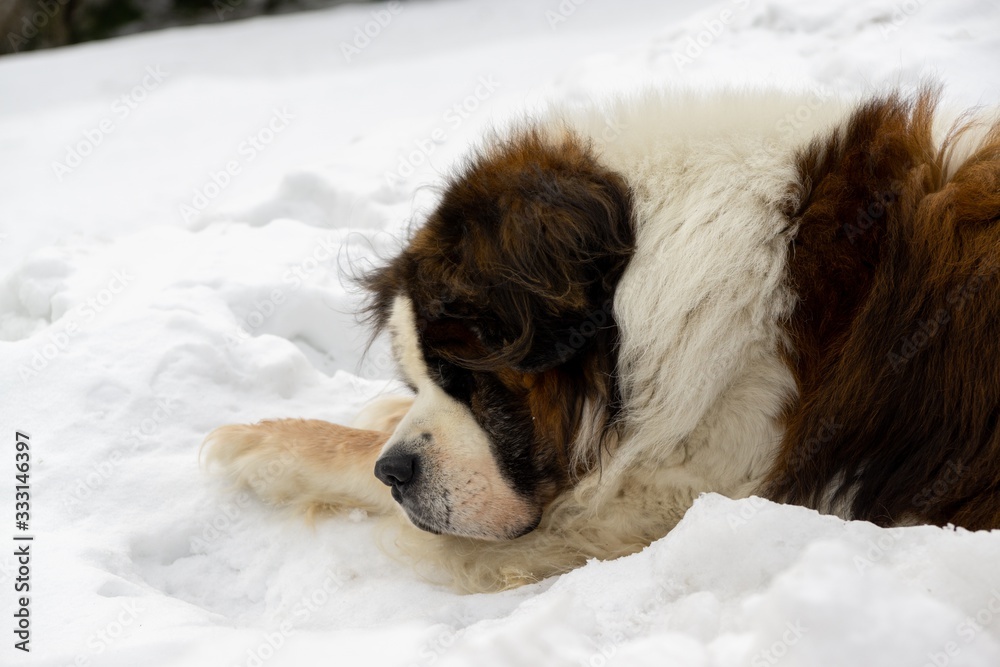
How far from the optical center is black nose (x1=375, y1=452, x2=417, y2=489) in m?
2.71

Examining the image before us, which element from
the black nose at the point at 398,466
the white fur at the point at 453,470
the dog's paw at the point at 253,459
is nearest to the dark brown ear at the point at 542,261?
the white fur at the point at 453,470

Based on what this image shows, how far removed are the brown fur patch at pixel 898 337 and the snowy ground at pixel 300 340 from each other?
13.1 inches

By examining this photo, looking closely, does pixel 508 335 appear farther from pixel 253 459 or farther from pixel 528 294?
pixel 253 459

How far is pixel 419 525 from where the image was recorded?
2.80 meters

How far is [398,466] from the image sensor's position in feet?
8.88

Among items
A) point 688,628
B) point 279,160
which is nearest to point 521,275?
point 688,628

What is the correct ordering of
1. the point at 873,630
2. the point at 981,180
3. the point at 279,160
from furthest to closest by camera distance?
1. the point at 279,160
2. the point at 981,180
3. the point at 873,630

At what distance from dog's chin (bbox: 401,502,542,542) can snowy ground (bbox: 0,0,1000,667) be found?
7.5 inches

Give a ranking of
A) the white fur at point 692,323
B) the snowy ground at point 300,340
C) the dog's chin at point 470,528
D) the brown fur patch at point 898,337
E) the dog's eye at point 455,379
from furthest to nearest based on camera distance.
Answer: the dog's chin at point 470,528 → the dog's eye at point 455,379 → the white fur at point 692,323 → the brown fur patch at point 898,337 → the snowy ground at point 300,340

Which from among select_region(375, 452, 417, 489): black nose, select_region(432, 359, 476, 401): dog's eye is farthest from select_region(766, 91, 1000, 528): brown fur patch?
select_region(375, 452, 417, 489): black nose

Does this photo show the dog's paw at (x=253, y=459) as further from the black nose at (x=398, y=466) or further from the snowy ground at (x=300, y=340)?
the black nose at (x=398, y=466)

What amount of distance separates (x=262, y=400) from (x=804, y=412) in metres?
2.38

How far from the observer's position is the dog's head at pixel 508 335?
2.46 m

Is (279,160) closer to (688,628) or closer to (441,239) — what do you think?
(441,239)
